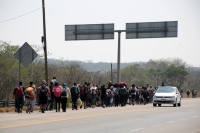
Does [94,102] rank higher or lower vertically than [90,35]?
lower

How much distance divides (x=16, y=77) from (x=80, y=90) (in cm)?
1324

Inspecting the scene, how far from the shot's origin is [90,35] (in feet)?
167

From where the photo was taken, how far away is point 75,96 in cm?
3459

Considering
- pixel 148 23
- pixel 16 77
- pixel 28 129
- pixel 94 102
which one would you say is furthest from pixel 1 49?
pixel 28 129

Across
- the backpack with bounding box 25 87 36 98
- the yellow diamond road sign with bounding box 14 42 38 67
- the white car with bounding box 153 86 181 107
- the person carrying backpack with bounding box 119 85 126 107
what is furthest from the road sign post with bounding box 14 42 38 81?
the white car with bounding box 153 86 181 107

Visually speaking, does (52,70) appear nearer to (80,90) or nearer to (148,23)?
(148,23)

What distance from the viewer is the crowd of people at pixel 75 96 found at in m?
30.5

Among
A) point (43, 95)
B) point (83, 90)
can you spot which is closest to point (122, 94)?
point (83, 90)

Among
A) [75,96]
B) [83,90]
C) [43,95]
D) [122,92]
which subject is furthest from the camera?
[122,92]

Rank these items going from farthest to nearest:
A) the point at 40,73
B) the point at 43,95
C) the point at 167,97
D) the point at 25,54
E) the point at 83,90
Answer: the point at 40,73
the point at 167,97
the point at 83,90
the point at 25,54
the point at 43,95

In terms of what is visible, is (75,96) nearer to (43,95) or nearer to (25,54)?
(43,95)

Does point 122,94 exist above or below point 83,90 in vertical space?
below

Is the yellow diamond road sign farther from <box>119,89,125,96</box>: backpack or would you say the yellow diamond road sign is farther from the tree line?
<box>119,89,125,96</box>: backpack

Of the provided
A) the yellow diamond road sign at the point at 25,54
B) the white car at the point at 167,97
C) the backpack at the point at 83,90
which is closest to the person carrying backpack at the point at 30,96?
the yellow diamond road sign at the point at 25,54
